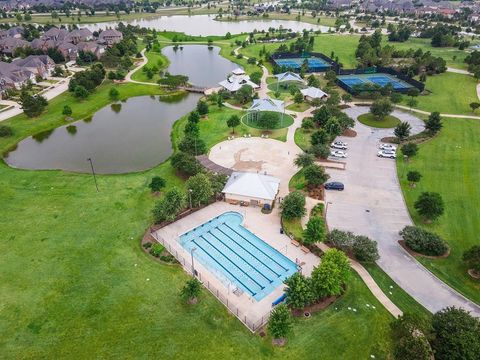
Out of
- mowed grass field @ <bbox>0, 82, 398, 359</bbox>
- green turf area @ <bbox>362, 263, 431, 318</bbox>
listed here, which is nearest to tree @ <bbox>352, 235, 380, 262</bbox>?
green turf area @ <bbox>362, 263, 431, 318</bbox>

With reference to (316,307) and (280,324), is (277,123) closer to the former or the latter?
(316,307)

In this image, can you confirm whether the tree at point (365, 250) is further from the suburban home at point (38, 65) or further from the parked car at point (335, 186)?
the suburban home at point (38, 65)

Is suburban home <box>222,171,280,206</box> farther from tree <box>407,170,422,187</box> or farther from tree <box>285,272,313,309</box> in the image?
tree <box>407,170,422,187</box>

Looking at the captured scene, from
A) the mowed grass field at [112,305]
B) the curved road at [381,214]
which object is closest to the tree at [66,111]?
the mowed grass field at [112,305]

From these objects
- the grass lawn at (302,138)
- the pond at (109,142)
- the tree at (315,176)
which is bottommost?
the pond at (109,142)

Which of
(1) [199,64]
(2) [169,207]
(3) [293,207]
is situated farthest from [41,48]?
(3) [293,207]

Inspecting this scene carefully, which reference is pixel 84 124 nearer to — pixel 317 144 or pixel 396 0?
pixel 317 144

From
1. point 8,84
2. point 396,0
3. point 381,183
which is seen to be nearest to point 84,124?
point 8,84
